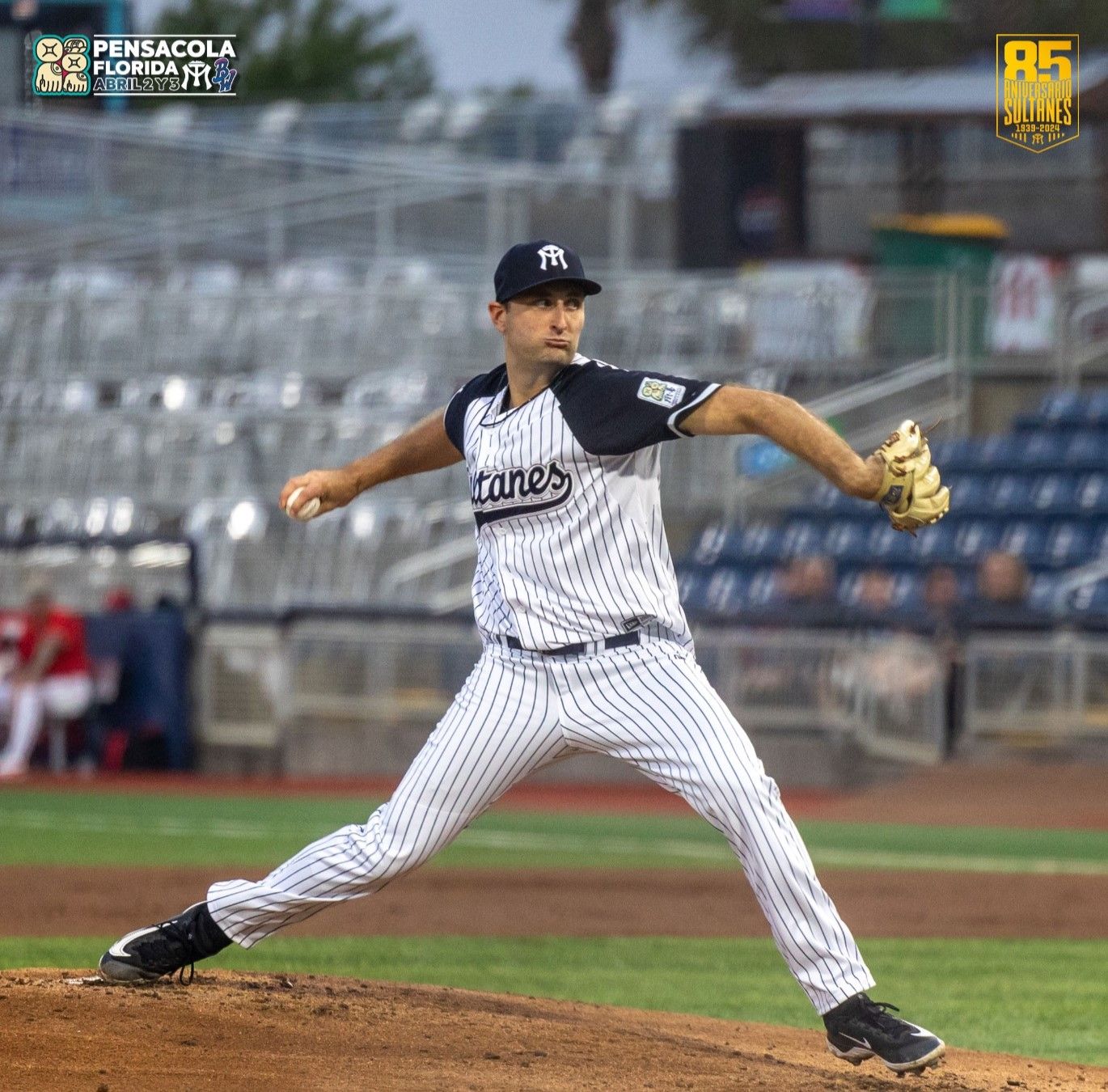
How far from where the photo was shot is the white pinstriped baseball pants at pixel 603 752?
4742 millimetres

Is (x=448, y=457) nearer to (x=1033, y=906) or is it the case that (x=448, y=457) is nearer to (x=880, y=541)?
(x=1033, y=906)

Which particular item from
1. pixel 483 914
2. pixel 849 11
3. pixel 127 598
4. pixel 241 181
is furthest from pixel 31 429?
pixel 483 914

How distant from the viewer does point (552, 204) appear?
23375mm

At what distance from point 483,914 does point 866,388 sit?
384 inches

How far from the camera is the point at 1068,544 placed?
16000mm

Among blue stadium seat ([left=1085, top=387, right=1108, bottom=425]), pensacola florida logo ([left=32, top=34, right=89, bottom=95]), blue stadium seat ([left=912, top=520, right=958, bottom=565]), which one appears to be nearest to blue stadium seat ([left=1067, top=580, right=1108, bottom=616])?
blue stadium seat ([left=912, top=520, right=958, bottom=565])

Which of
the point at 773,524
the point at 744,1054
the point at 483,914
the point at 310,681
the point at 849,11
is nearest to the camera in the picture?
the point at 744,1054

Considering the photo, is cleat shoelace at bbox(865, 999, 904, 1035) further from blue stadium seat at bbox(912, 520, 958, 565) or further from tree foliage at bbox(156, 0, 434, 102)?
tree foliage at bbox(156, 0, 434, 102)

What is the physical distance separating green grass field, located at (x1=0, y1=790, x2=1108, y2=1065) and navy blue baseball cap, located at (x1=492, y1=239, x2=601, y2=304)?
108 inches

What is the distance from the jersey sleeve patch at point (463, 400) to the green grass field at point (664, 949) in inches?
93.8

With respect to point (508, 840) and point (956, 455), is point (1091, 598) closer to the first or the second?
point (956, 455)

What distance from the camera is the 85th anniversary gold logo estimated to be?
12.2m

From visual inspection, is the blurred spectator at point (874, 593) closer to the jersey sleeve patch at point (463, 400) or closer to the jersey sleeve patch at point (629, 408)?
the jersey sleeve patch at point (463, 400)

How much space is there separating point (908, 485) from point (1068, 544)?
39.0 ft
